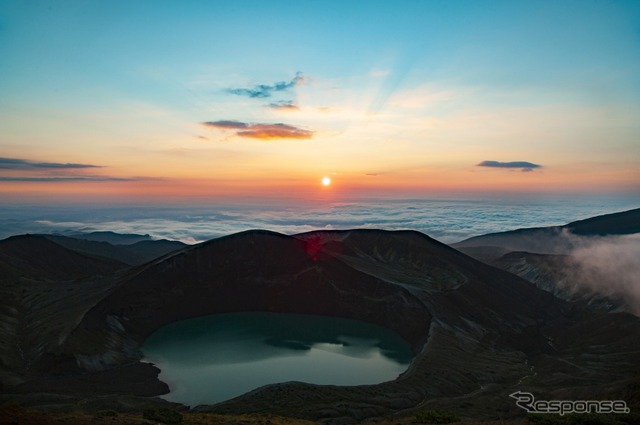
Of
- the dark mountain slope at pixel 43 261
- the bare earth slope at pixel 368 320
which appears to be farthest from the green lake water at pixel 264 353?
the dark mountain slope at pixel 43 261

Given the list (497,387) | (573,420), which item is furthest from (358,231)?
(573,420)

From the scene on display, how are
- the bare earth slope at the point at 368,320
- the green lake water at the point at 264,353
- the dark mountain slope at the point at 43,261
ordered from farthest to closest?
the dark mountain slope at the point at 43,261
the green lake water at the point at 264,353
the bare earth slope at the point at 368,320

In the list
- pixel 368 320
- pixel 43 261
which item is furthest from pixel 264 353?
pixel 43 261

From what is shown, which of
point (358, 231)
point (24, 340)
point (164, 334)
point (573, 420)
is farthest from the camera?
point (358, 231)

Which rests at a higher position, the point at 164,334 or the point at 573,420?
the point at 573,420

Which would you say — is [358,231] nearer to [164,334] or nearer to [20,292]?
[164,334]

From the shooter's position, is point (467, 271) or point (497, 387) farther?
point (467, 271)

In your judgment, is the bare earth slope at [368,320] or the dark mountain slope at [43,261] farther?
the dark mountain slope at [43,261]

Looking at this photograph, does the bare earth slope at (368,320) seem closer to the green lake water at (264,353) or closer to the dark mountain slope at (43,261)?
the green lake water at (264,353)
